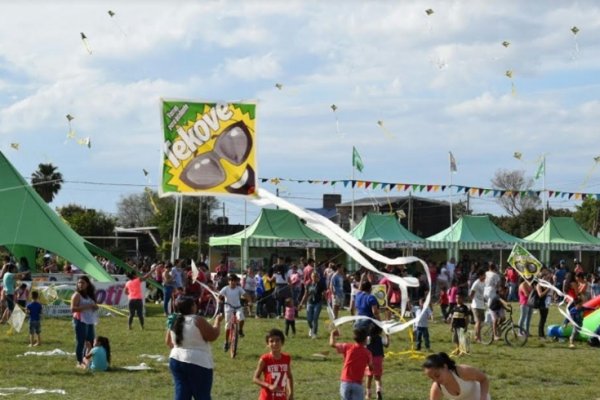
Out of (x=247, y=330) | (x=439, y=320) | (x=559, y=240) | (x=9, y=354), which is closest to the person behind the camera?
(x=9, y=354)

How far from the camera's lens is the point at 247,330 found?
21375 millimetres

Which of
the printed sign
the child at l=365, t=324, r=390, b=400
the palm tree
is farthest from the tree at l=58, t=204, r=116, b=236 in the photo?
the printed sign

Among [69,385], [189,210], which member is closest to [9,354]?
[69,385]

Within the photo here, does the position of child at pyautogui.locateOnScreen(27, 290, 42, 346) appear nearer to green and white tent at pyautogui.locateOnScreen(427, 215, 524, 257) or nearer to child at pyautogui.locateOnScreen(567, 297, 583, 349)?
child at pyautogui.locateOnScreen(567, 297, 583, 349)

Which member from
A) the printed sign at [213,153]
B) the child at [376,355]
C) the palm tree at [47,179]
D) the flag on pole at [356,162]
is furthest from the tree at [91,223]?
the printed sign at [213,153]

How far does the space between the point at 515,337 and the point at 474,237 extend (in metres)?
19.8

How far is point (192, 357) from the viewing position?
8.03m

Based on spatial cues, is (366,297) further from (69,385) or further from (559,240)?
(559,240)

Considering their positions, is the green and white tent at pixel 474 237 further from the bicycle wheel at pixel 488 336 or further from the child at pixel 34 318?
the child at pixel 34 318

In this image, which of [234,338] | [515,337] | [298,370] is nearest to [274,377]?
[298,370]

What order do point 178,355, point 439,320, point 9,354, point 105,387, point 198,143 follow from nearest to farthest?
point 198,143 < point 178,355 < point 105,387 < point 9,354 < point 439,320

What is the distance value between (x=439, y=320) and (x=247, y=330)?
623cm

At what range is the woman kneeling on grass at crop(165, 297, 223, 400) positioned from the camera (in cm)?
803

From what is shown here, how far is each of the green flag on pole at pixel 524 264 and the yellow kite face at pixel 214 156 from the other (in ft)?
47.2
